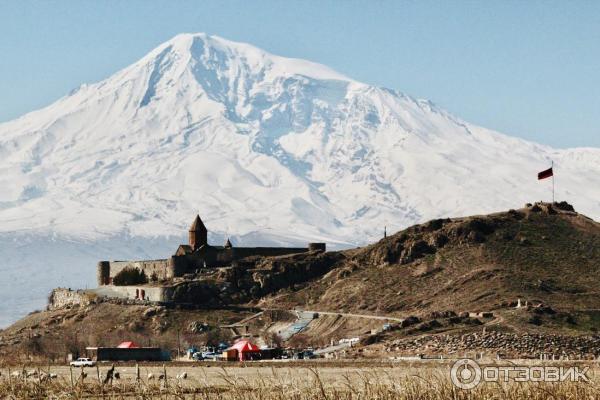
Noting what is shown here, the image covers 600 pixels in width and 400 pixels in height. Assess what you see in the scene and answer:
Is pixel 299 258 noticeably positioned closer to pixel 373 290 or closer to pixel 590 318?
pixel 373 290

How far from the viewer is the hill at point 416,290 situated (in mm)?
115188

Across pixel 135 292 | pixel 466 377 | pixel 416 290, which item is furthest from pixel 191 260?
pixel 466 377

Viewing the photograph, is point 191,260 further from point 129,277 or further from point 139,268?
point 129,277

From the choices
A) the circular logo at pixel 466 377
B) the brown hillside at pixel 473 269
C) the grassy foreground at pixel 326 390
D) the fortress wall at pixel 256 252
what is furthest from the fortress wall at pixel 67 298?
the circular logo at pixel 466 377

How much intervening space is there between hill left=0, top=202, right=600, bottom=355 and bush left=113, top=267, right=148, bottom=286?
989cm

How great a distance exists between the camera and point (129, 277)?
513 feet

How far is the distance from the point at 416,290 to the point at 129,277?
124 feet

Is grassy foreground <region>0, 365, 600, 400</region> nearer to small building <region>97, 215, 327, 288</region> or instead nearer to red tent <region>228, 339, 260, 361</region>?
red tent <region>228, 339, 260, 361</region>

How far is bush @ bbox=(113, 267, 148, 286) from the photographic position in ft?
508

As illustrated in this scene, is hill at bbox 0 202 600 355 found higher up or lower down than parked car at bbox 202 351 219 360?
higher up

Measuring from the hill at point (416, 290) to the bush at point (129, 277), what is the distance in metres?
9.89

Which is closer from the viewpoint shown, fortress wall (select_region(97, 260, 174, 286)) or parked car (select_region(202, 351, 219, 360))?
parked car (select_region(202, 351, 219, 360))

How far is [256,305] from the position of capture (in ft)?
461

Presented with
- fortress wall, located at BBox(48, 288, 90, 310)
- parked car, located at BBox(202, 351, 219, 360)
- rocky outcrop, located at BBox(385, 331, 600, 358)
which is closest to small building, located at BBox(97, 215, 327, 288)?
fortress wall, located at BBox(48, 288, 90, 310)
